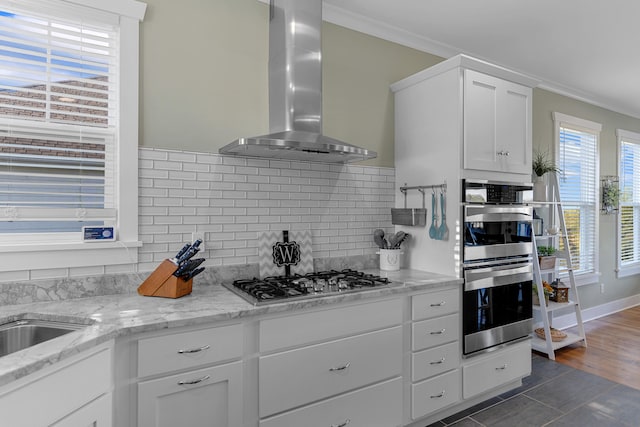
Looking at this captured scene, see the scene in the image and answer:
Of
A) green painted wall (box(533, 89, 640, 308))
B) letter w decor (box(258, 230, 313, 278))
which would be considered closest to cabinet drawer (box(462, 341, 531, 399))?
letter w decor (box(258, 230, 313, 278))

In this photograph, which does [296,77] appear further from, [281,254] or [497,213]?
[497,213]

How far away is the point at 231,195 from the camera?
2389 millimetres

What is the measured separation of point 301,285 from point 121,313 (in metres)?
0.93

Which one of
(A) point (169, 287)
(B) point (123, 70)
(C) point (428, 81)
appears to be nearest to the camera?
(A) point (169, 287)

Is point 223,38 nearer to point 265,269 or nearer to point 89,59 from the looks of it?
point 89,59

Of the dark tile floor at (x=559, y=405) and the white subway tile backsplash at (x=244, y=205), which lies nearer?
the white subway tile backsplash at (x=244, y=205)

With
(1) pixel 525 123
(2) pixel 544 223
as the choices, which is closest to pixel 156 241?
(1) pixel 525 123

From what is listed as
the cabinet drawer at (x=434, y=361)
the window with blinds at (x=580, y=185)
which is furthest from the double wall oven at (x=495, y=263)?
the window with blinds at (x=580, y=185)

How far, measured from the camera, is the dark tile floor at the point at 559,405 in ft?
8.16

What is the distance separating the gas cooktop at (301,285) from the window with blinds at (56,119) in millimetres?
843

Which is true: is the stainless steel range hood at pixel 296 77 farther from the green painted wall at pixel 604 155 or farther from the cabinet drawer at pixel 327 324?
the green painted wall at pixel 604 155

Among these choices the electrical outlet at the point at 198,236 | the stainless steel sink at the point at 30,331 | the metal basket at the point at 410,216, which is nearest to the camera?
the stainless steel sink at the point at 30,331

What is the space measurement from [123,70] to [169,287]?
1209 millimetres

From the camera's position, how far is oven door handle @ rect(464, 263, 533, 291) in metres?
2.56
